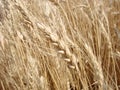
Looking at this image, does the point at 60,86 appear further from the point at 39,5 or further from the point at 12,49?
the point at 39,5

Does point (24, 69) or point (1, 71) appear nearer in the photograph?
point (24, 69)

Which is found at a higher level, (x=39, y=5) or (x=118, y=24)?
(x=39, y=5)

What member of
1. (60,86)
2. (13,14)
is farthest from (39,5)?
(60,86)

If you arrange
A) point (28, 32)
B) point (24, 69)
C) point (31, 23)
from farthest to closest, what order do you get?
point (28, 32) → point (24, 69) → point (31, 23)

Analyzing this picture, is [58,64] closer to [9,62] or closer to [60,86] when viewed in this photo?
[60,86]

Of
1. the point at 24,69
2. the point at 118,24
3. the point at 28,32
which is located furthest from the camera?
the point at 118,24

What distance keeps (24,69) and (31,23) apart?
0.19m

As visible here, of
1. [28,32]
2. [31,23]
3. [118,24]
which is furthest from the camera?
[118,24]

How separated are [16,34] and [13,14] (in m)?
0.09

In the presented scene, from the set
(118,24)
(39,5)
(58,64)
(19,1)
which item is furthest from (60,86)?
(118,24)

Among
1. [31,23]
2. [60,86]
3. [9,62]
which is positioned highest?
[31,23]

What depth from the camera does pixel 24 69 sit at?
3.15ft

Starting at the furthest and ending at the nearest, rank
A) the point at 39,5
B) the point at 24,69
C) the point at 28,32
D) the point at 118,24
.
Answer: the point at 118,24
the point at 39,5
the point at 28,32
the point at 24,69

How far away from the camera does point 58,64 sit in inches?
36.8
